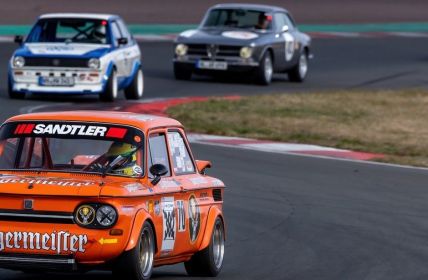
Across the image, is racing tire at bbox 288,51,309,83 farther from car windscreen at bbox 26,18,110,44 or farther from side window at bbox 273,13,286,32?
car windscreen at bbox 26,18,110,44

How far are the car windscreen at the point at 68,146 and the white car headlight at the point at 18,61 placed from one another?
42.4 ft

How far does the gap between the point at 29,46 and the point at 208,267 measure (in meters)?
13.4

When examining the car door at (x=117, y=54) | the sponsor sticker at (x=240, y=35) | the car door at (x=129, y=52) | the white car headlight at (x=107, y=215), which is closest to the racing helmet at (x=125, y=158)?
the white car headlight at (x=107, y=215)

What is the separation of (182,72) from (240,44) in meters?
1.62

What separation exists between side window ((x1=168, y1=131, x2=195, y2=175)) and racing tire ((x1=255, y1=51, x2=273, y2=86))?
56.5 ft

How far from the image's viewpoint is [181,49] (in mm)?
26844

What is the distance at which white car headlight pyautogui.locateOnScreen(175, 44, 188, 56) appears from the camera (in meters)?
26.8

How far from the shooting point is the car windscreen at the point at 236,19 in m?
27.2

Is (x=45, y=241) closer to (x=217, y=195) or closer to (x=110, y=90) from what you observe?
(x=217, y=195)

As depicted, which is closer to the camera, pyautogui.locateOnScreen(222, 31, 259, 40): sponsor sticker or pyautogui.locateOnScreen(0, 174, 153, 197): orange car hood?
pyautogui.locateOnScreen(0, 174, 153, 197): orange car hood

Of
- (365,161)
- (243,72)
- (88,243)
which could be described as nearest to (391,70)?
(243,72)

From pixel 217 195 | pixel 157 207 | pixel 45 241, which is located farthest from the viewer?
pixel 217 195

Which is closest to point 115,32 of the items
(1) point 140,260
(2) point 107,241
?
(1) point 140,260

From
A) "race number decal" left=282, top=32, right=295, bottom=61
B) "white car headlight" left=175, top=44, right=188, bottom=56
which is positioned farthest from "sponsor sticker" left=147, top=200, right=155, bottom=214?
"race number decal" left=282, top=32, right=295, bottom=61
